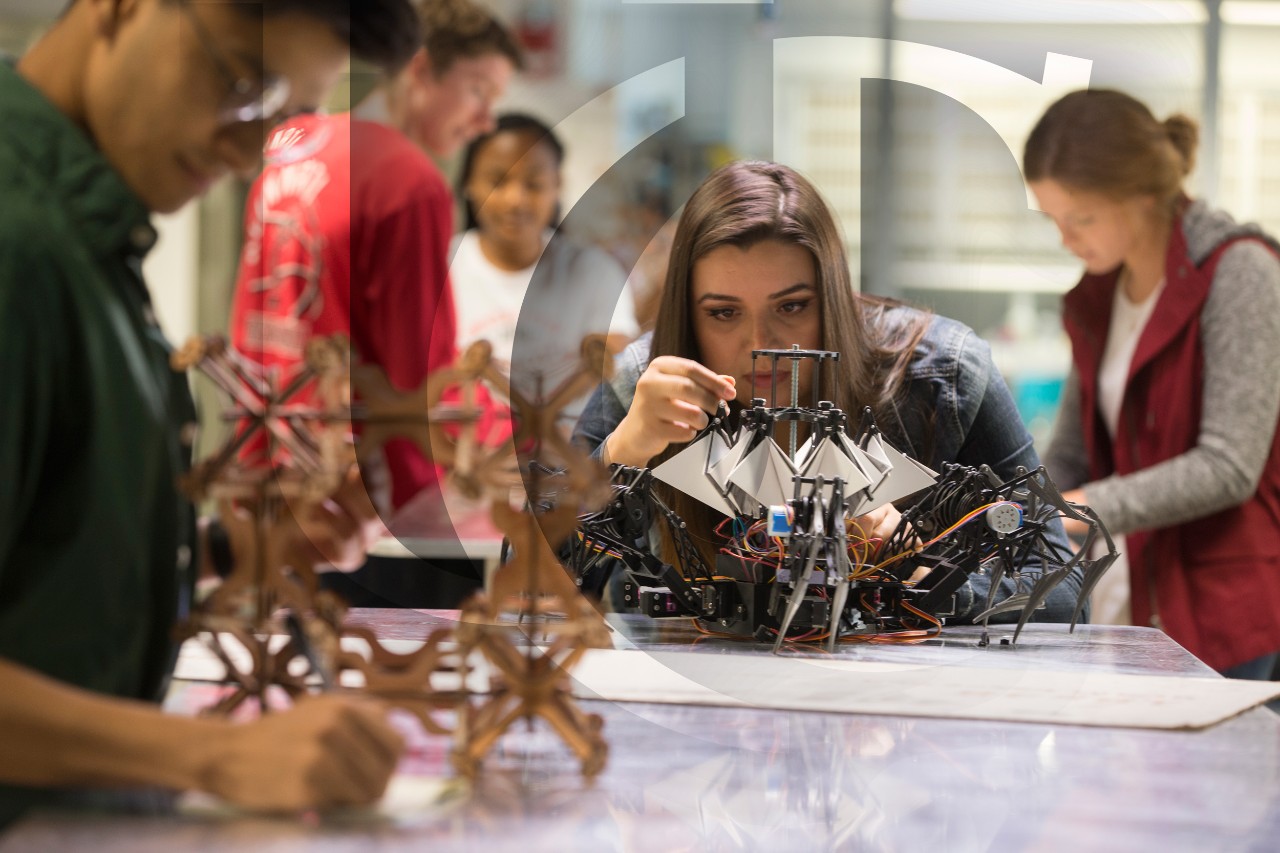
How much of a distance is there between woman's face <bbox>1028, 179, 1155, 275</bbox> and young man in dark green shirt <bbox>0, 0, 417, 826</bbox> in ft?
3.79

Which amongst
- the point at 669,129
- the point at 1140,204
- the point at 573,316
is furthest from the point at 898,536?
the point at 1140,204

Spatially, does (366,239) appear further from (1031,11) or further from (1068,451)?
→ (1068,451)

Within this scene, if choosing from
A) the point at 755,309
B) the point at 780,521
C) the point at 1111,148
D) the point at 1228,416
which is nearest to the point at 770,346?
the point at 755,309

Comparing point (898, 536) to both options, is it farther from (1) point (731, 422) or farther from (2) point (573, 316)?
(2) point (573, 316)

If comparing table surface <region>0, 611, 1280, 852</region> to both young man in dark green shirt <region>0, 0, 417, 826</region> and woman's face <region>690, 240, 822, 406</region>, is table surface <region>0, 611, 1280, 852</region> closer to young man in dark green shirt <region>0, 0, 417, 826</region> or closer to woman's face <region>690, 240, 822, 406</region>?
young man in dark green shirt <region>0, 0, 417, 826</region>

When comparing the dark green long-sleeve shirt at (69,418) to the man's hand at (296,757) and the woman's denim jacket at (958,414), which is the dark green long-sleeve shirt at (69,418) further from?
the woman's denim jacket at (958,414)

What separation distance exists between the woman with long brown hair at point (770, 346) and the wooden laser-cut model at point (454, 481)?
1.44ft

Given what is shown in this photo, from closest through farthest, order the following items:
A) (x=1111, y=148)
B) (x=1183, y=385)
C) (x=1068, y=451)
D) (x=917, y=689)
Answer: (x=917, y=689) < (x=1111, y=148) < (x=1183, y=385) < (x=1068, y=451)

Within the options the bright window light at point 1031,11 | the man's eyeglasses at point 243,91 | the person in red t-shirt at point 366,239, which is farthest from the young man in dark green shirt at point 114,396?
the bright window light at point 1031,11

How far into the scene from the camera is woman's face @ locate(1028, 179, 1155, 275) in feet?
5.53

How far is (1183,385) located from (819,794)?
4.60 feet

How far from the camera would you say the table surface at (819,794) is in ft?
2.26

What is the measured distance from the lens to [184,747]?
657 millimetres

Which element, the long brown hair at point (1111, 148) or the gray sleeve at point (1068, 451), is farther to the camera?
the gray sleeve at point (1068, 451)
